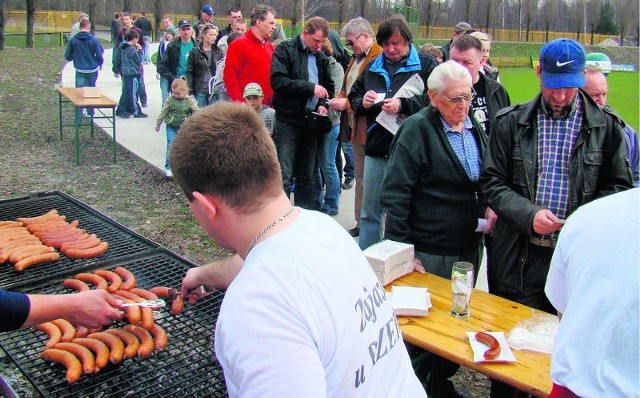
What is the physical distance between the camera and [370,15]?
200 feet

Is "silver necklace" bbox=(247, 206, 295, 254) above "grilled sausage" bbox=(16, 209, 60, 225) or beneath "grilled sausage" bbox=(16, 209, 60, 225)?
above

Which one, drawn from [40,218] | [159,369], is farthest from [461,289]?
[40,218]

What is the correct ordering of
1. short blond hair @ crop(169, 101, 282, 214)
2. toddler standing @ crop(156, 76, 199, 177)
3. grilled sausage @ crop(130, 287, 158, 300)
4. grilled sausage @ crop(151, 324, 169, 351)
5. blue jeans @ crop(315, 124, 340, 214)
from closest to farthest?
1. short blond hair @ crop(169, 101, 282, 214)
2. grilled sausage @ crop(151, 324, 169, 351)
3. grilled sausage @ crop(130, 287, 158, 300)
4. blue jeans @ crop(315, 124, 340, 214)
5. toddler standing @ crop(156, 76, 199, 177)

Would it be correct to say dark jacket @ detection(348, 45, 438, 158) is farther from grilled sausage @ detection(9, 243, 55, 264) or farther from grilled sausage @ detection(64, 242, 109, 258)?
grilled sausage @ detection(9, 243, 55, 264)

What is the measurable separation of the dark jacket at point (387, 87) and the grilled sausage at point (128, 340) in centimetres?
278

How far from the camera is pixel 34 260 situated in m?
3.62

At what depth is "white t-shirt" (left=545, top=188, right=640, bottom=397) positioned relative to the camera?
1.35 metres

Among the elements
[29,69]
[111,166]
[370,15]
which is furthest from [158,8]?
[111,166]

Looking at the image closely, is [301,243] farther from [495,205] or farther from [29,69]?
[29,69]

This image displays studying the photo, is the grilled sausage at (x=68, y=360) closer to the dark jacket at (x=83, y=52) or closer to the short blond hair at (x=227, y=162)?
the short blond hair at (x=227, y=162)

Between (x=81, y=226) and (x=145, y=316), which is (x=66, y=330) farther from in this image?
(x=81, y=226)

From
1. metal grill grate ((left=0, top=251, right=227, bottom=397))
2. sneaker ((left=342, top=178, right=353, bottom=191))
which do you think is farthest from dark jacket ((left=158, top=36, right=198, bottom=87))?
metal grill grate ((left=0, top=251, right=227, bottom=397))

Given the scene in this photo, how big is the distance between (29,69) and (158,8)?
2772 centimetres

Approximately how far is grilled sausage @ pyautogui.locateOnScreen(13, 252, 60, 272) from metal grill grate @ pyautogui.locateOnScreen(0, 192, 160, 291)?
3 centimetres
